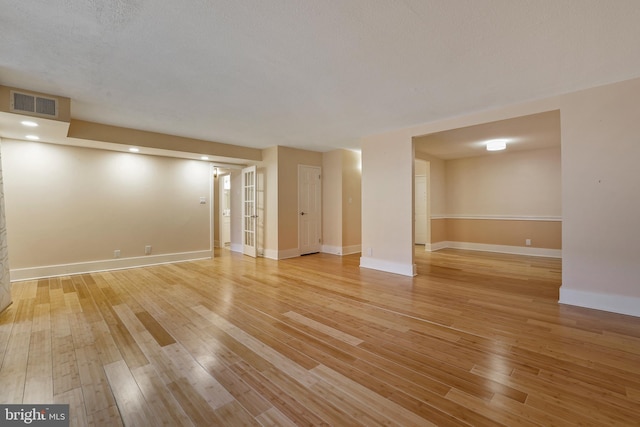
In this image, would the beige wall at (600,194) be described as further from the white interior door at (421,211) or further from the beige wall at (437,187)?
the white interior door at (421,211)

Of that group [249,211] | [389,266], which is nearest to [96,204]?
[249,211]

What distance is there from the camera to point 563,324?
2594 mm

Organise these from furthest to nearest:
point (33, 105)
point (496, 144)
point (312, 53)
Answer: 1. point (496, 144)
2. point (33, 105)
3. point (312, 53)

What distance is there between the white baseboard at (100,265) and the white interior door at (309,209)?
7.22 feet

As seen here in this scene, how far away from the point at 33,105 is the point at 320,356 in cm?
411

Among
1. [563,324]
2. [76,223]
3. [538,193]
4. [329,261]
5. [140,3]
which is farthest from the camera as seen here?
[538,193]

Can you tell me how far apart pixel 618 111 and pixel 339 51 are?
303 centimetres

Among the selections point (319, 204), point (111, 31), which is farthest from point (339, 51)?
point (319, 204)

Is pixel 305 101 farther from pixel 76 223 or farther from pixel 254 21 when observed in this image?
pixel 76 223

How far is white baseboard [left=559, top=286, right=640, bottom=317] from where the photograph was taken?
2.80m

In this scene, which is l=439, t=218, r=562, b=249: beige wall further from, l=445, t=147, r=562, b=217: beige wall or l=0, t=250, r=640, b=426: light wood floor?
l=0, t=250, r=640, b=426: light wood floor

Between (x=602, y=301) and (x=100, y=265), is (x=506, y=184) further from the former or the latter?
(x=100, y=265)

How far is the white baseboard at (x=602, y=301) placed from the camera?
2.80 m

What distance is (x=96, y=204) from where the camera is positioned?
15.9 feet
